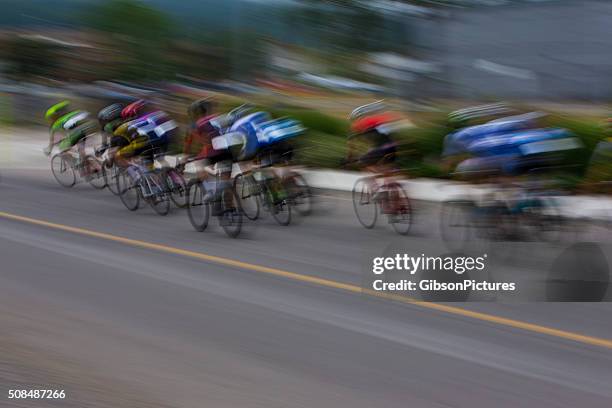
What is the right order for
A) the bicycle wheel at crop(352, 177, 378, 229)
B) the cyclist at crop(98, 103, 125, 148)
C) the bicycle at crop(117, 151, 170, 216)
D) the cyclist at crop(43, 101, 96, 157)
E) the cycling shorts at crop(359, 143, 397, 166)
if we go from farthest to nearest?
1. the cyclist at crop(43, 101, 96, 157)
2. the cyclist at crop(98, 103, 125, 148)
3. the bicycle at crop(117, 151, 170, 216)
4. the bicycle wheel at crop(352, 177, 378, 229)
5. the cycling shorts at crop(359, 143, 397, 166)

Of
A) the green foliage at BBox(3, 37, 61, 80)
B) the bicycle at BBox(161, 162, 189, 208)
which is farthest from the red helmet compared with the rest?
the green foliage at BBox(3, 37, 61, 80)

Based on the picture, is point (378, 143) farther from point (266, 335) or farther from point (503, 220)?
point (266, 335)

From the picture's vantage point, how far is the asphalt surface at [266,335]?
5.97 meters

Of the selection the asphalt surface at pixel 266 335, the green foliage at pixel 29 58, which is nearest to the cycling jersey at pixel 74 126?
the asphalt surface at pixel 266 335

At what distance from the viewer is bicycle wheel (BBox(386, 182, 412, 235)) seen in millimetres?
12883

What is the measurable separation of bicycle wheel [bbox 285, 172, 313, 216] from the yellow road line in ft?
8.35

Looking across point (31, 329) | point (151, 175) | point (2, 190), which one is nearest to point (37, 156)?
point (2, 190)

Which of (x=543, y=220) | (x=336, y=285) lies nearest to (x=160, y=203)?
(x=336, y=285)

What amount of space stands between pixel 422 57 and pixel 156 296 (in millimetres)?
20964

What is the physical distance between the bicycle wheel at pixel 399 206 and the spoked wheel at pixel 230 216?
1.93 m

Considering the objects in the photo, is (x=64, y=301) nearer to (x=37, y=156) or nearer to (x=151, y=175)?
(x=151, y=175)

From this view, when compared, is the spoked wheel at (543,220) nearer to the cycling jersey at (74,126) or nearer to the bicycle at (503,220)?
the bicycle at (503,220)

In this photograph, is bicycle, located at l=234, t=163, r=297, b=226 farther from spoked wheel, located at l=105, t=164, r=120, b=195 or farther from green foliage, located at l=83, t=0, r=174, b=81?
green foliage, located at l=83, t=0, r=174, b=81

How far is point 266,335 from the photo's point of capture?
24.3ft
